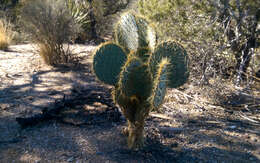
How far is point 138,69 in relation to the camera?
2.47 meters

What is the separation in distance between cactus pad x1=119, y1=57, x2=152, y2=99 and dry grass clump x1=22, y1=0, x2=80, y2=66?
377 centimetres

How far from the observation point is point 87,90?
14.9 ft

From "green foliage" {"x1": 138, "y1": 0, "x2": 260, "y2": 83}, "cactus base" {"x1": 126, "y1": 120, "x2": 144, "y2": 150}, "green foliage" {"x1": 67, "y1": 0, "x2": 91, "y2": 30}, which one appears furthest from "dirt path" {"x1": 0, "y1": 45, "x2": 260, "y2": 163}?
"green foliage" {"x1": 67, "y1": 0, "x2": 91, "y2": 30}

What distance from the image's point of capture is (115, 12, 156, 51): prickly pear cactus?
120 inches

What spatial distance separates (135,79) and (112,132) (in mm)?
990

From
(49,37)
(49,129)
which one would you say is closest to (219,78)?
(49,129)

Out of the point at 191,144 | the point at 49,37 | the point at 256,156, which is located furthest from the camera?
the point at 49,37

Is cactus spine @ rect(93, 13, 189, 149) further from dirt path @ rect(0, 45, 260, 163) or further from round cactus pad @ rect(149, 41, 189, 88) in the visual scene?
dirt path @ rect(0, 45, 260, 163)

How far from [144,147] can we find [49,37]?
3.86 meters

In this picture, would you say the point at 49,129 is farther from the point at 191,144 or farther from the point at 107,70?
the point at 191,144

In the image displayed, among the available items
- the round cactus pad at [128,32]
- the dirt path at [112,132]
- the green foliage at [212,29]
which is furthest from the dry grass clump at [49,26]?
the round cactus pad at [128,32]

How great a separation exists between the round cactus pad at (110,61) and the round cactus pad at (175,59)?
40 cm

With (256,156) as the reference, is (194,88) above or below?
above

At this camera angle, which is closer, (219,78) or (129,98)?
(129,98)
